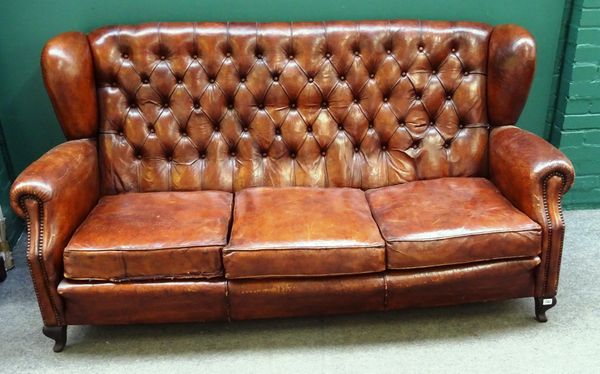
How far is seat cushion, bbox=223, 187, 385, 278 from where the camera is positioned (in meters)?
1.86

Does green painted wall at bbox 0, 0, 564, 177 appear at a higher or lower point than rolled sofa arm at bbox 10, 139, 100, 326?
higher

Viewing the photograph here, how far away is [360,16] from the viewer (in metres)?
2.48

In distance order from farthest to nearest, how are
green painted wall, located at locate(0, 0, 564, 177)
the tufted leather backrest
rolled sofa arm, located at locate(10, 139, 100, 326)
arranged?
green painted wall, located at locate(0, 0, 564, 177) → the tufted leather backrest → rolled sofa arm, located at locate(10, 139, 100, 326)

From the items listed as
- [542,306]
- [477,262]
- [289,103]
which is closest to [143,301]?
[289,103]

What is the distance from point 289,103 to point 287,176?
11.6 inches

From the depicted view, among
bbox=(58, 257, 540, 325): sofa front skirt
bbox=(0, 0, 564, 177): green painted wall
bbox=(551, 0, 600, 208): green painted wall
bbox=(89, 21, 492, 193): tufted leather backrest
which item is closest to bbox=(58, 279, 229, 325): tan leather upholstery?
bbox=(58, 257, 540, 325): sofa front skirt

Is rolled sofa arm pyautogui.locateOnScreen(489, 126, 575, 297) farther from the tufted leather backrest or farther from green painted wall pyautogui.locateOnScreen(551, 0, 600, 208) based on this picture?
green painted wall pyautogui.locateOnScreen(551, 0, 600, 208)

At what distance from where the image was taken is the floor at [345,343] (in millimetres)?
1907

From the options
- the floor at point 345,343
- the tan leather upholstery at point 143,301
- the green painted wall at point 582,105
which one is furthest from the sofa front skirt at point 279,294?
the green painted wall at point 582,105

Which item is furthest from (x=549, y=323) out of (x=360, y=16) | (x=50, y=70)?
(x=50, y=70)

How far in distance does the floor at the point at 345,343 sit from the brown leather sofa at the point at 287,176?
0.13m

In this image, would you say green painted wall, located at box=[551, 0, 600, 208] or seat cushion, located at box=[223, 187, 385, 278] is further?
green painted wall, located at box=[551, 0, 600, 208]

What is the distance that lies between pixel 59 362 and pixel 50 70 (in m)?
1.04

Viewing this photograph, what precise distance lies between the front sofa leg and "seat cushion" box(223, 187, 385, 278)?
0.62 meters
